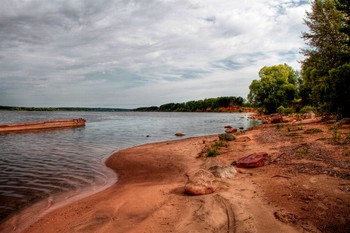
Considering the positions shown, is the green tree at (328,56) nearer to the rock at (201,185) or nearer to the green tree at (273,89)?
the rock at (201,185)

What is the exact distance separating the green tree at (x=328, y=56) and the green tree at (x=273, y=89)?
34.4 m

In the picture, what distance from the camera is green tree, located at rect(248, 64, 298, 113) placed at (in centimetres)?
6241

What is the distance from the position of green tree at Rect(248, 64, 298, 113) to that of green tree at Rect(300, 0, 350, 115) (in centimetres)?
3440

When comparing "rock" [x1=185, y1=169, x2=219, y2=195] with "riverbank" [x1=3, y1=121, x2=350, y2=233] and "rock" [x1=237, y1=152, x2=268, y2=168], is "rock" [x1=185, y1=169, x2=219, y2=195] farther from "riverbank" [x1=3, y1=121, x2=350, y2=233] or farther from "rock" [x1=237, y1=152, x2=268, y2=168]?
"rock" [x1=237, y1=152, x2=268, y2=168]

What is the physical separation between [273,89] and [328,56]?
3959 cm

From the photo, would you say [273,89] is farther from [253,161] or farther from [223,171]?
[223,171]

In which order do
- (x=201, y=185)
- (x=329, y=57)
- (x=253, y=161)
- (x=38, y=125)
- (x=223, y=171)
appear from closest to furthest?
(x=201, y=185), (x=223, y=171), (x=253, y=161), (x=329, y=57), (x=38, y=125)

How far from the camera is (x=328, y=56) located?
25438 millimetres

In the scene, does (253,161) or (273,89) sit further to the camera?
(273,89)

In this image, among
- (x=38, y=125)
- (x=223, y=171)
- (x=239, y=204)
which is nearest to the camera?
(x=239, y=204)

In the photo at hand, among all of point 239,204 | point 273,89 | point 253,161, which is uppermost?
point 273,89

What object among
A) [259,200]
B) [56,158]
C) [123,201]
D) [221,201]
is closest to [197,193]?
[221,201]

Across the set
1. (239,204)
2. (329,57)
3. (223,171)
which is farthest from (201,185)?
(329,57)

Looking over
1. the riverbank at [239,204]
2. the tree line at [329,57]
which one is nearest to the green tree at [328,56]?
the tree line at [329,57]
